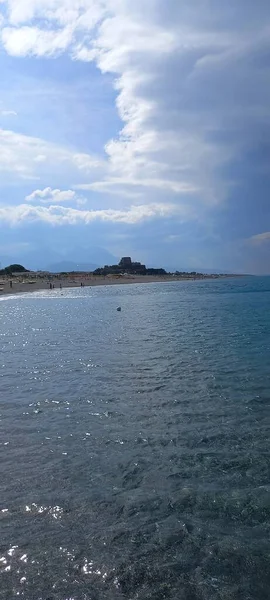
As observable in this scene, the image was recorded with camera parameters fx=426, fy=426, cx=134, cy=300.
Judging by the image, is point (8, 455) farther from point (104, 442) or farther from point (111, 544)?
point (111, 544)

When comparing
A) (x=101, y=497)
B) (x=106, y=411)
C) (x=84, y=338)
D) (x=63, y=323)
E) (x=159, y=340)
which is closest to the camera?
(x=101, y=497)

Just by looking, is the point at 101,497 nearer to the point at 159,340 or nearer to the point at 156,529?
the point at 156,529

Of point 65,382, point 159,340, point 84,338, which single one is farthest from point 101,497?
point 84,338

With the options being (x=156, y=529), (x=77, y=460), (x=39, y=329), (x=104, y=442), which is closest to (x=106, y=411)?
(x=104, y=442)

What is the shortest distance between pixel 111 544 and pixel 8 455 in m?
4.56

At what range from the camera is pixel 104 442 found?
1169 cm

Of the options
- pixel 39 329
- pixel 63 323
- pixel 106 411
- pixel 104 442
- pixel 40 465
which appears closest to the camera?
pixel 40 465

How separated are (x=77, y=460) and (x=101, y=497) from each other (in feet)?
6.52

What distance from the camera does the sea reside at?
20.8ft

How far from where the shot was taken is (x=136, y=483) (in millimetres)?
9289

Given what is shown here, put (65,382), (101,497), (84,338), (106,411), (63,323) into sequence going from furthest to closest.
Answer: (63,323)
(84,338)
(65,382)
(106,411)
(101,497)

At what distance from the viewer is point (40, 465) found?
10195 mm

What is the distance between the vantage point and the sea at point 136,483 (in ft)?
20.8

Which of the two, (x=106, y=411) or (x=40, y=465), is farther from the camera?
(x=106, y=411)
